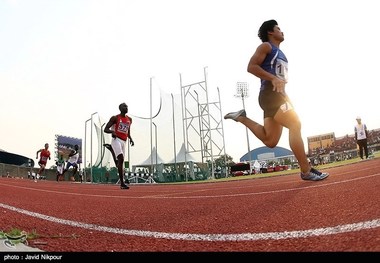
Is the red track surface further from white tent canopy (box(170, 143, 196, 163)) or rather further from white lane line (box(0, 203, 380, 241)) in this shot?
white tent canopy (box(170, 143, 196, 163))

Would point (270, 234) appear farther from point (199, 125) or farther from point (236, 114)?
point (199, 125)

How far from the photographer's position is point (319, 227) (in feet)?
5.78

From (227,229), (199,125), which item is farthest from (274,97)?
(199,125)

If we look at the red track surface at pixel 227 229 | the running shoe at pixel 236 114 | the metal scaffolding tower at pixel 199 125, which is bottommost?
the red track surface at pixel 227 229

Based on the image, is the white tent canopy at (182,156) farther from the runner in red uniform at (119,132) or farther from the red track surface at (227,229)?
the red track surface at (227,229)

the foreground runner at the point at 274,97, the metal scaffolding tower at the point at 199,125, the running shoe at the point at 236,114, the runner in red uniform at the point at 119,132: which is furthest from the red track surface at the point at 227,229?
the metal scaffolding tower at the point at 199,125

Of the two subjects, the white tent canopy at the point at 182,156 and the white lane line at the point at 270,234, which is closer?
the white lane line at the point at 270,234

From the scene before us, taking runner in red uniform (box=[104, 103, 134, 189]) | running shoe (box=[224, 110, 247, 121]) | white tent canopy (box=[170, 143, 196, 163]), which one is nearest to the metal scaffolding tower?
white tent canopy (box=[170, 143, 196, 163])

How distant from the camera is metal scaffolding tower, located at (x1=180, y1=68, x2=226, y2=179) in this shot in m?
27.1

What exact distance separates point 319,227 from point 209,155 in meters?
25.0

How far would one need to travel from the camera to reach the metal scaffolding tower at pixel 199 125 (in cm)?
2711
